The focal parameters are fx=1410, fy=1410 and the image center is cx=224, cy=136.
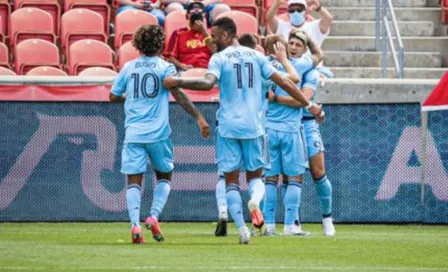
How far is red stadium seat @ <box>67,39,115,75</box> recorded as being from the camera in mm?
18359

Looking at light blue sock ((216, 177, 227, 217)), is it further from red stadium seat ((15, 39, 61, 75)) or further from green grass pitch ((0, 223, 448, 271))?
red stadium seat ((15, 39, 61, 75))

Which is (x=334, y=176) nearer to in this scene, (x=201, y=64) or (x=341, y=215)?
(x=341, y=215)

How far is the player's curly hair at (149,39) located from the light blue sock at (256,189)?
1.48 m

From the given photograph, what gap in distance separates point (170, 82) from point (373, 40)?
853 cm

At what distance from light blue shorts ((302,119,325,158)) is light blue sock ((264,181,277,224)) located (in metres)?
0.52

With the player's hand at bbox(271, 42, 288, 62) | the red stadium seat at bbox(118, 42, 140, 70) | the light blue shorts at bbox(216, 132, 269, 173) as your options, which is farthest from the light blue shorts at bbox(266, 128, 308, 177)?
the red stadium seat at bbox(118, 42, 140, 70)

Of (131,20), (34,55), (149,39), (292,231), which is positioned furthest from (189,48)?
(149,39)

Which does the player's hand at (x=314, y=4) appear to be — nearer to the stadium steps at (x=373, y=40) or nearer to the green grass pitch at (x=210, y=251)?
the stadium steps at (x=373, y=40)

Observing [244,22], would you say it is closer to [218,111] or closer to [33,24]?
[33,24]

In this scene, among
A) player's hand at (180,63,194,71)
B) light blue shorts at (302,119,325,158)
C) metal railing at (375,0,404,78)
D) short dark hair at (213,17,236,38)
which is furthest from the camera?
metal railing at (375,0,404,78)

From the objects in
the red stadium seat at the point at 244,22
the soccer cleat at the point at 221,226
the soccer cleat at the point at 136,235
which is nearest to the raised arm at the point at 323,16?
the red stadium seat at the point at 244,22

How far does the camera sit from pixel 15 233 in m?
14.2

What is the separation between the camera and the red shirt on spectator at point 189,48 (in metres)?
18.1

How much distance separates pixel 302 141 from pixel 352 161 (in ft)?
7.86
